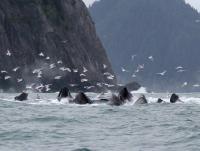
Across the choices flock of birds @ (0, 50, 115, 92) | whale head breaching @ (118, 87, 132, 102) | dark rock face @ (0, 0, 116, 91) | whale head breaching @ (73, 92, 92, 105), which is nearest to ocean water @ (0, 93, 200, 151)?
whale head breaching @ (73, 92, 92, 105)

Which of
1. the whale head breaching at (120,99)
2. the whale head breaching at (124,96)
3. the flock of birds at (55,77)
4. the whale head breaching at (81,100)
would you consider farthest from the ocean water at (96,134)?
the flock of birds at (55,77)

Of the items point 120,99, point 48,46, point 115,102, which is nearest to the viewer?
point 115,102

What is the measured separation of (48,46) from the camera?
5787 inches

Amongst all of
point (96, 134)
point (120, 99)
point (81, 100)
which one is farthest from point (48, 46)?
point (96, 134)

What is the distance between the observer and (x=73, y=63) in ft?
486

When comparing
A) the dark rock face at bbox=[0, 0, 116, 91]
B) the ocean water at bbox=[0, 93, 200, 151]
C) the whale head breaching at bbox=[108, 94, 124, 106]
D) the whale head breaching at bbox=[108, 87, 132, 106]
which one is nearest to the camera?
the ocean water at bbox=[0, 93, 200, 151]

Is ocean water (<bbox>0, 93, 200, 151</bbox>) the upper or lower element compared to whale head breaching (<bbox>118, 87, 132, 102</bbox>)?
lower

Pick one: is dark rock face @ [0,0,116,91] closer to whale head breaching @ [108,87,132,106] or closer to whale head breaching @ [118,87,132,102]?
whale head breaching @ [118,87,132,102]

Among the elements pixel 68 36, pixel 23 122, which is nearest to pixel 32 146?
pixel 23 122

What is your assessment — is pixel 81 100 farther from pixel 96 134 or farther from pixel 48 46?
pixel 48 46

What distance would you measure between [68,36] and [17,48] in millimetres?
15400

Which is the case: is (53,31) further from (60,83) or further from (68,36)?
(60,83)

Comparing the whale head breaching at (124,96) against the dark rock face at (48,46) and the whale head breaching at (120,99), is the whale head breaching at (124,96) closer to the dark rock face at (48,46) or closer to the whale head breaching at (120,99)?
the whale head breaching at (120,99)

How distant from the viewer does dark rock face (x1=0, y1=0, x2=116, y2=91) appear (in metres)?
141
